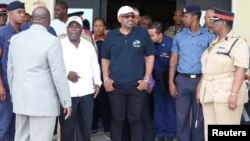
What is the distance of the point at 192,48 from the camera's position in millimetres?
6004

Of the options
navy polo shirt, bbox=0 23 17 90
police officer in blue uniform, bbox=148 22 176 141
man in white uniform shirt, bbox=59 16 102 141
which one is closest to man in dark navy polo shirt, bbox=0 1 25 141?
navy polo shirt, bbox=0 23 17 90

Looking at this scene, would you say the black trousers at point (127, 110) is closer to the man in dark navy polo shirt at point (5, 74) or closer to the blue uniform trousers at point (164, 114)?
the blue uniform trousers at point (164, 114)

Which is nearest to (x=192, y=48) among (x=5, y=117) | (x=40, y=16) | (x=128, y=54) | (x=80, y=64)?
(x=128, y=54)

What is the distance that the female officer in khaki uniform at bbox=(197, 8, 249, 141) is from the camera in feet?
16.4

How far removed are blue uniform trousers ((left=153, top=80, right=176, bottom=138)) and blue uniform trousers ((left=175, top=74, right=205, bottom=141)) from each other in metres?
0.44

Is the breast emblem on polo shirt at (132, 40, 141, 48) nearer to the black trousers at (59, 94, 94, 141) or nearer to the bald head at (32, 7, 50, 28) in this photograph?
the black trousers at (59, 94, 94, 141)

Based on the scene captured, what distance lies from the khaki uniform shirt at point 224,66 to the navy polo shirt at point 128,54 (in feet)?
3.21

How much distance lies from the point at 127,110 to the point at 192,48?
1102 millimetres

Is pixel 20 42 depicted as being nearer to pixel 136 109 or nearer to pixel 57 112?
pixel 57 112

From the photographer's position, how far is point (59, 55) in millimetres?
4703

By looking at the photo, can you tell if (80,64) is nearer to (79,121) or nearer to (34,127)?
(79,121)

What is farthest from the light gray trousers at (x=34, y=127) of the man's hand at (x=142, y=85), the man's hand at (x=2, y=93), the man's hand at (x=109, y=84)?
the man's hand at (x=142, y=85)

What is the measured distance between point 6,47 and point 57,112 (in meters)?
1.23

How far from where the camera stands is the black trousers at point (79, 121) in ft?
19.1
